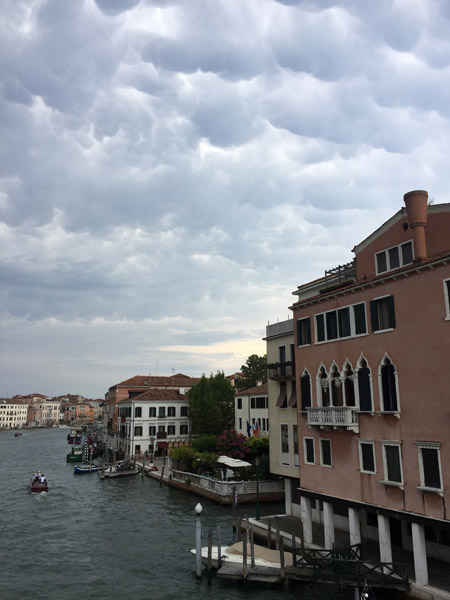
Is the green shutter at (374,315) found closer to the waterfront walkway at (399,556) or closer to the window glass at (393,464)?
the window glass at (393,464)

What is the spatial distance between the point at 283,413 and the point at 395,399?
11084mm

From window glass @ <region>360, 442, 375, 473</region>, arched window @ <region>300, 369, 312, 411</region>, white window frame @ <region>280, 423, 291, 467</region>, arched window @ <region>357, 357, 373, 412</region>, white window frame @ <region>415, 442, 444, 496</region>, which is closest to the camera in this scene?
white window frame @ <region>415, 442, 444, 496</region>

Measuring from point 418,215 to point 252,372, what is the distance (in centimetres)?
6999

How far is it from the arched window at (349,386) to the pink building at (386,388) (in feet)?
0.14

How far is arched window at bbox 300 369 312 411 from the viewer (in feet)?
75.3

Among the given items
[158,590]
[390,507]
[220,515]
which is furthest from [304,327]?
[220,515]

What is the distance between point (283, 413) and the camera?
28.5m

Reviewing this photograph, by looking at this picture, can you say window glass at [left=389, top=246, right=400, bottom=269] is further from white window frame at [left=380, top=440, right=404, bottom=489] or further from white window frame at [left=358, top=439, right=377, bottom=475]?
white window frame at [left=358, top=439, right=377, bottom=475]

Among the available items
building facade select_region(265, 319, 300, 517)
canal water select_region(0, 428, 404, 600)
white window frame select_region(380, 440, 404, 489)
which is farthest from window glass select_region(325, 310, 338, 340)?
canal water select_region(0, 428, 404, 600)

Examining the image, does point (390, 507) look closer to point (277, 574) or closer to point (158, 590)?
point (277, 574)

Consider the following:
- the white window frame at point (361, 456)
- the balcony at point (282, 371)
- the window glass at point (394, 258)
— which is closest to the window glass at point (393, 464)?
the white window frame at point (361, 456)

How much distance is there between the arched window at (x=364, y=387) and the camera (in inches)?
763

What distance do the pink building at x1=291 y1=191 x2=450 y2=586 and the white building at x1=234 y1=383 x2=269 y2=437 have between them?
26.5 metres

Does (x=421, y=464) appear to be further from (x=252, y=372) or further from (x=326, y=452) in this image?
(x=252, y=372)
